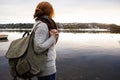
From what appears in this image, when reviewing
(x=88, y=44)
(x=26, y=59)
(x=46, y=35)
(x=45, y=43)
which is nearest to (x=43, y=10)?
(x=46, y=35)

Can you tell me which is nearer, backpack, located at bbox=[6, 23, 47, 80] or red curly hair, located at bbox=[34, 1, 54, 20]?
backpack, located at bbox=[6, 23, 47, 80]

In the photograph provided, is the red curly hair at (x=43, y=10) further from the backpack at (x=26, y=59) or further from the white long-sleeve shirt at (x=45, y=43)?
the backpack at (x=26, y=59)

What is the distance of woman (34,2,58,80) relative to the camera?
353cm

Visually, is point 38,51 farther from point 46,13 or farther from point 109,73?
point 109,73

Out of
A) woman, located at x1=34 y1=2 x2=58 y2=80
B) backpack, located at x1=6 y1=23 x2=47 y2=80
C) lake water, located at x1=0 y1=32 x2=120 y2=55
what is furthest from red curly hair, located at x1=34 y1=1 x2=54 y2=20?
lake water, located at x1=0 y1=32 x2=120 y2=55

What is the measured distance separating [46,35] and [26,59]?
0.51m

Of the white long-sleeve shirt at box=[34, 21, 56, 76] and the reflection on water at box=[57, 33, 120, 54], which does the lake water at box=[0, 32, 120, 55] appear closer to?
the reflection on water at box=[57, 33, 120, 54]

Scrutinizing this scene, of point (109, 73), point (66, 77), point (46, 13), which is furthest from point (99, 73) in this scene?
point (46, 13)

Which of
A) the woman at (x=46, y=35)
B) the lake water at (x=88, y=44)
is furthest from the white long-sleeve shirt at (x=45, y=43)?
the lake water at (x=88, y=44)

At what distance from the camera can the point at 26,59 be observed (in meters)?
3.48

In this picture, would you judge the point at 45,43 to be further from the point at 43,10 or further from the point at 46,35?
the point at 43,10

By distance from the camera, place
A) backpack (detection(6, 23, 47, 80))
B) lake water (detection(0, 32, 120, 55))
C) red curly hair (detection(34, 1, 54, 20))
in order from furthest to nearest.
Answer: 1. lake water (detection(0, 32, 120, 55))
2. red curly hair (detection(34, 1, 54, 20))
3. backpack (detection(6, 23, 47, 80))

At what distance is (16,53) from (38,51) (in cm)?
36

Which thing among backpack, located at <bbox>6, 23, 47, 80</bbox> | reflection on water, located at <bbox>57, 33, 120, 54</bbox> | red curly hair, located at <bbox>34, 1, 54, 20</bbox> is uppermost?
red curly hair, located at <bbox>34, 1, 54, 20</bbox>
